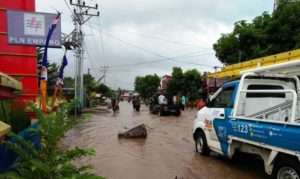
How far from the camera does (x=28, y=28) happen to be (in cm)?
771

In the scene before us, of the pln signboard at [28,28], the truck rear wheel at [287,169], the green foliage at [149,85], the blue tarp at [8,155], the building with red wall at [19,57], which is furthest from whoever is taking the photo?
the green foliage at [149,85]

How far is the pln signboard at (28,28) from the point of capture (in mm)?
7457

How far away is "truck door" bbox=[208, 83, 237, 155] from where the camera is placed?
7771 millimetres

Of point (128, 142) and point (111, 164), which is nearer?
point (111, 164)

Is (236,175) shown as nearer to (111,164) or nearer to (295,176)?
(295,176)

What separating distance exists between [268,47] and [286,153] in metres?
13.9

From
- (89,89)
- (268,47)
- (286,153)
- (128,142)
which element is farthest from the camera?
(89,89)

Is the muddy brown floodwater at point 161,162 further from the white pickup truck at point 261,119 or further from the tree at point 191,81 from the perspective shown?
the tree at point 191,81

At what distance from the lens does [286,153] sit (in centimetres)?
567

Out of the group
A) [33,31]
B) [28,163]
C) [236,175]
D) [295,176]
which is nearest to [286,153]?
[295,176]

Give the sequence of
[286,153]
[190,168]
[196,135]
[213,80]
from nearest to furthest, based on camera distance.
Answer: [286,153] < [190,168] < [196,135] < [213,80]

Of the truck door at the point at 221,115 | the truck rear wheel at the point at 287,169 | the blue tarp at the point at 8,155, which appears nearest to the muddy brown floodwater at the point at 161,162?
the truck door at the point at 221,115

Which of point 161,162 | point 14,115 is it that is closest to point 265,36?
point 161,162

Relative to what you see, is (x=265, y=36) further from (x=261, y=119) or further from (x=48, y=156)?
(x=48, y=156)
